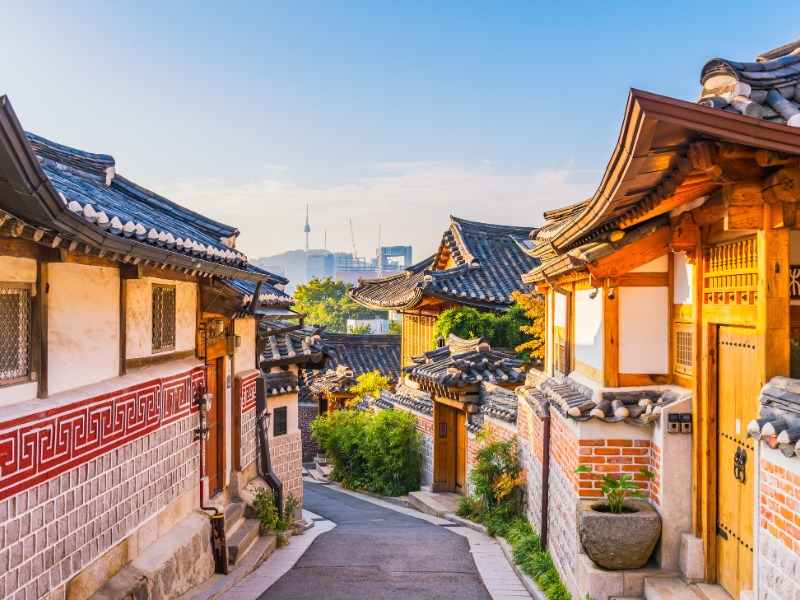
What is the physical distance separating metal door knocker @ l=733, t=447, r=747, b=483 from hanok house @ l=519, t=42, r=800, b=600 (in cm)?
2

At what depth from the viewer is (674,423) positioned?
272 inches

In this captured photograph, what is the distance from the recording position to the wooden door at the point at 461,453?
17391mm

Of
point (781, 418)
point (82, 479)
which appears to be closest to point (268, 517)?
point (82, 479)

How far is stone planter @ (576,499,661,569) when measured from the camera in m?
6.83

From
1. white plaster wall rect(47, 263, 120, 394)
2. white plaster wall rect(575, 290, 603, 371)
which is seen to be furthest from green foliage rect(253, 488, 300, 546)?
white plaster wall rect(575, 290, 603, 371)

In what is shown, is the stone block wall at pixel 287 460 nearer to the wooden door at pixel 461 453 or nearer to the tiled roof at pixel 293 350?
the tiled roof at pixel 293 350

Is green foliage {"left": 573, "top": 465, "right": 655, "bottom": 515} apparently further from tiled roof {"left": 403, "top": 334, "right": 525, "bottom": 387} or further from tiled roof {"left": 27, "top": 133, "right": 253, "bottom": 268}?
tiled roof {"left": 403, "top": 334, "right": 525, "bottom": 387}

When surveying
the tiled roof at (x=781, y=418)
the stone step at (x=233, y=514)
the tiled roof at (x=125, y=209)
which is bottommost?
the stone step at (x=233, y=514)

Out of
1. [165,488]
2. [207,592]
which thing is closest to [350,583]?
[207,592]

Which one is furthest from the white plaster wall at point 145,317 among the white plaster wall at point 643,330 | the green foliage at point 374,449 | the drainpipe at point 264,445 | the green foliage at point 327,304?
the green foliage at point 327,304

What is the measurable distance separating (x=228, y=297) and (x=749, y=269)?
23.8ft

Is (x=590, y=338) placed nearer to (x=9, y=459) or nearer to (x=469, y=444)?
(x=9, y=459)

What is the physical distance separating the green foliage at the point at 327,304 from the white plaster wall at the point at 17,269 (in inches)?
2292

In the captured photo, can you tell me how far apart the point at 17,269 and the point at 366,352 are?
3158 centimetres
